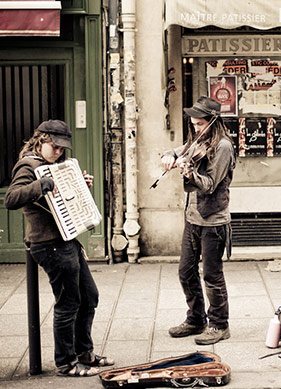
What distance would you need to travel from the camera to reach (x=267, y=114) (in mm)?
9531

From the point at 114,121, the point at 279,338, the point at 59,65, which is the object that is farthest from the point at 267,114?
the point at 279,338

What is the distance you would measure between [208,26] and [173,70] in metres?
0.65

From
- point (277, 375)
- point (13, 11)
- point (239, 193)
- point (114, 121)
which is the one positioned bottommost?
point (277, 375)

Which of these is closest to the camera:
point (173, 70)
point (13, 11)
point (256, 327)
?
point (256, 327)

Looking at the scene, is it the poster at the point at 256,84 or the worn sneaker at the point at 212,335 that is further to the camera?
the poster at the point at 256,84

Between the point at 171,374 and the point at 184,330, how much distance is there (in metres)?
1.06

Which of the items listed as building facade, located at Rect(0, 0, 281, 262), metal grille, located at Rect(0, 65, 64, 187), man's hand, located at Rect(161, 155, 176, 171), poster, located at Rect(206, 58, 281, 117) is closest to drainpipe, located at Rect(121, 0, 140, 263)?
building facade, located at Rect(0, 0, 281, 262)

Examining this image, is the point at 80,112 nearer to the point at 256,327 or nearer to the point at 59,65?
the point at 59,65

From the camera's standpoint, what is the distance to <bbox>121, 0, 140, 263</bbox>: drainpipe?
9.14m

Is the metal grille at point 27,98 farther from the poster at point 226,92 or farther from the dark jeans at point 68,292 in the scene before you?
the dark jeans at point 68,292

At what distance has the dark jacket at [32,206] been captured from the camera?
5488 mm

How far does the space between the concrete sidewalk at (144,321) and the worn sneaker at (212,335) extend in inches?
2.1

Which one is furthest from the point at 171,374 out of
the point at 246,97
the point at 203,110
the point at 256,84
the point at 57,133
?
the point at 256,84

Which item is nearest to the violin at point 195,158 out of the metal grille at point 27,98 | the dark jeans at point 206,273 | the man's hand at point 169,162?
the man's hand at point 169,162
